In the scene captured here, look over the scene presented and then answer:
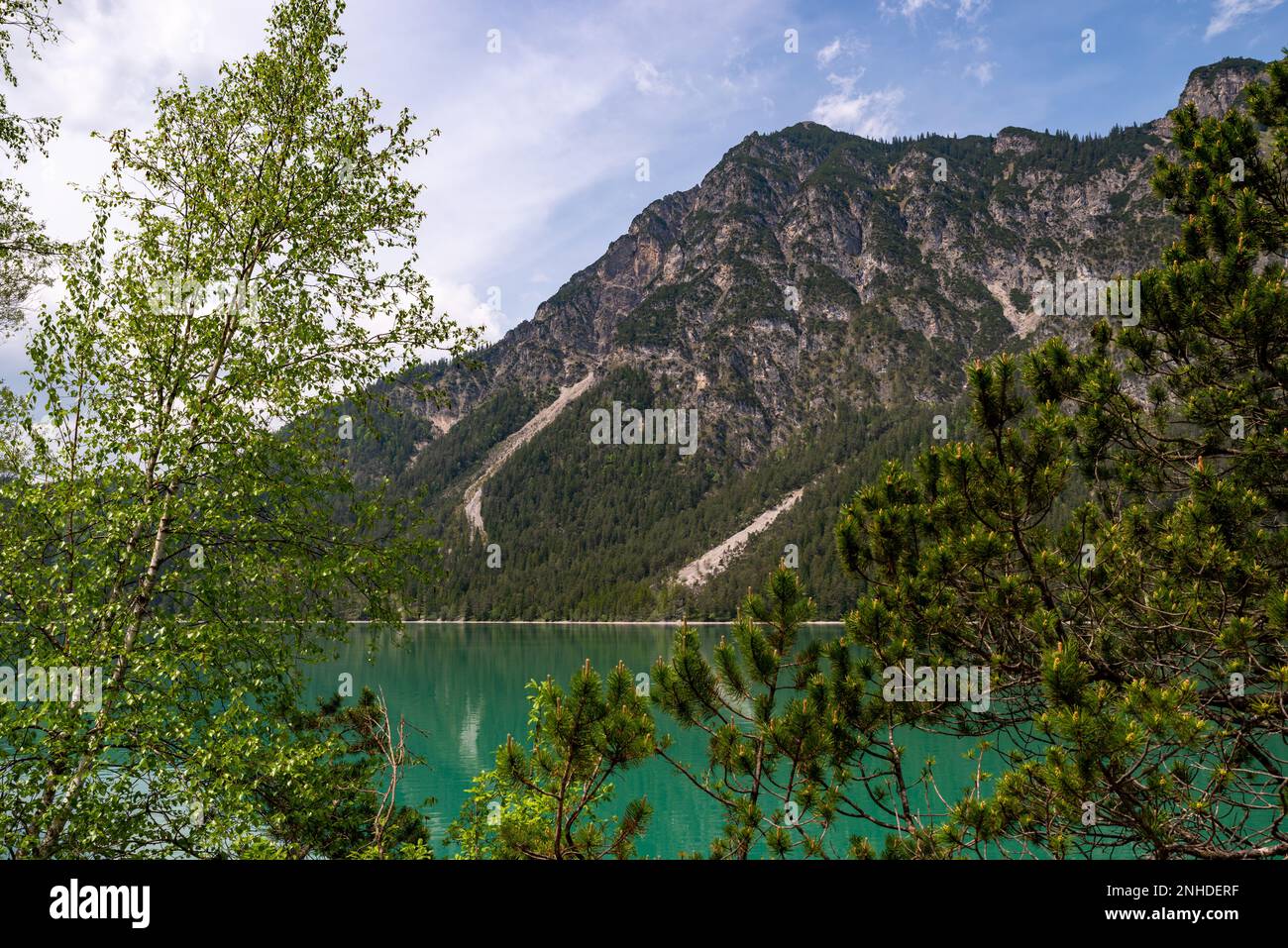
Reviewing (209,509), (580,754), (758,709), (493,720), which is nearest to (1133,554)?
(758,709)

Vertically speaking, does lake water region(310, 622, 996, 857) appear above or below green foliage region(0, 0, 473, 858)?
below

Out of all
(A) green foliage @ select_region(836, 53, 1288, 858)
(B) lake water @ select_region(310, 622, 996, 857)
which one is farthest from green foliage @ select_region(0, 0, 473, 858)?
(A) green foliage @ select_region(836, 53, 1288, 858)

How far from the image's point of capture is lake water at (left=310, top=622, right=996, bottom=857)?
3167 centimetres

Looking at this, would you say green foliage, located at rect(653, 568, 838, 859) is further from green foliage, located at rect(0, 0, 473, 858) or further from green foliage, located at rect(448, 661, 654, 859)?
green foliage, located at rect(0, 0, 473, 858)

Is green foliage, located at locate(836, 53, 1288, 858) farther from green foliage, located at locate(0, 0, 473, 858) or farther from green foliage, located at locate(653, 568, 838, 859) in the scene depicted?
green foliage, located at locate(0, 0, 473, 858)

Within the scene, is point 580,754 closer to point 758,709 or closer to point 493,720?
point 758,709

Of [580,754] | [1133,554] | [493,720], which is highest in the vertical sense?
[1133,554]

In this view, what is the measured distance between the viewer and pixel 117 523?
255 inches

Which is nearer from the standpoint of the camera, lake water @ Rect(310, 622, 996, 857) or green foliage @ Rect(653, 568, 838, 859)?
green foliage @ Rect(653, 568, 838, 859)

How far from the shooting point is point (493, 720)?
5259cm

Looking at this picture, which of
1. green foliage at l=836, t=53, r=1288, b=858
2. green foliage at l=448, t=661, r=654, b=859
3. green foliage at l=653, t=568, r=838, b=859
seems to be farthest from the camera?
green foliage at l=653, t=568, r=838, b=859

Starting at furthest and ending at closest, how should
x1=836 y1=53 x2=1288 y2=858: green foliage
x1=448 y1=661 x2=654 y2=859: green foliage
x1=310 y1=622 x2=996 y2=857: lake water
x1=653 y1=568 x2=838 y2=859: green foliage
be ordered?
x1=310 y1=622 x2=996 y2=857: lake water, x1=653 y1=568 x2=838 y2=859: green foliage, x1=836 y1=53 x2=1288 y2=858: green foliage, x1=448 y1=661 x2=654 y2=859: green foliage
